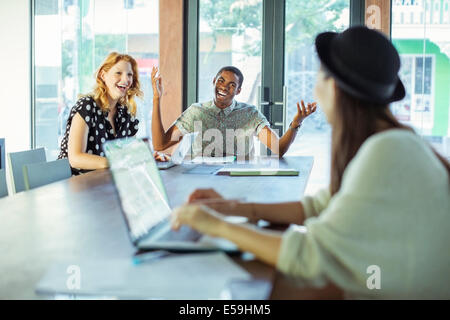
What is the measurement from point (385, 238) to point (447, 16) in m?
3.98

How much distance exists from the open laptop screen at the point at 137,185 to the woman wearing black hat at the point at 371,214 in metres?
0.12

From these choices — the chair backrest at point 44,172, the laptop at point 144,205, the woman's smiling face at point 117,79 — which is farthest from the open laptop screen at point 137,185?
the woman's smiling face at point 117,79

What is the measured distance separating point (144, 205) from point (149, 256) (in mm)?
229

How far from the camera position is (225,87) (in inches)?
148

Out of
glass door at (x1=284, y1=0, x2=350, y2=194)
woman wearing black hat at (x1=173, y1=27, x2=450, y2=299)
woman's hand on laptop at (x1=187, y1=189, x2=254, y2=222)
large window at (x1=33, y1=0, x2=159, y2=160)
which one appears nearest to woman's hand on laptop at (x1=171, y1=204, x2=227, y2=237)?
woman wearing black hat at (x1=173, y1=27, x2=450, y2=299)

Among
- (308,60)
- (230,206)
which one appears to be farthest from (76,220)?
(308,60)

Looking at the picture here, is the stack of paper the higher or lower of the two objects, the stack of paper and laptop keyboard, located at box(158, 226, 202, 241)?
the higher

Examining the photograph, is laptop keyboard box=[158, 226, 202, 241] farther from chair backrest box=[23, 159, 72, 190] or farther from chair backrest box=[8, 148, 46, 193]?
chair backrest box=[8, 148, 46, 193]

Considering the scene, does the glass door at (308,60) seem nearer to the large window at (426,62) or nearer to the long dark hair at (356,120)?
the large window at (426,62)

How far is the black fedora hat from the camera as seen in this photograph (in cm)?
115

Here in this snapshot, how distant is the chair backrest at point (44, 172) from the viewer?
2.43m

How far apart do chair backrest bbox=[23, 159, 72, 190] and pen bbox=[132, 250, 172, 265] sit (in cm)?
136

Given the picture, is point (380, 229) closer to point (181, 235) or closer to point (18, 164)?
point (181, 235)
